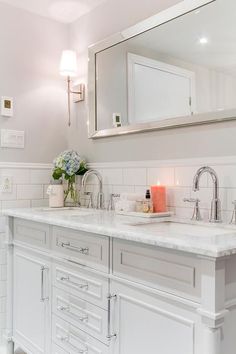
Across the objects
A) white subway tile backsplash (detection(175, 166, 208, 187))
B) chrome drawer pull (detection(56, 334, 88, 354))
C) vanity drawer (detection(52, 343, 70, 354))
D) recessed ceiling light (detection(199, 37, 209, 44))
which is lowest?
vanity drawer (detection(52, 343, 70, 354))

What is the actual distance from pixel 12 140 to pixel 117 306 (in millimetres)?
1488

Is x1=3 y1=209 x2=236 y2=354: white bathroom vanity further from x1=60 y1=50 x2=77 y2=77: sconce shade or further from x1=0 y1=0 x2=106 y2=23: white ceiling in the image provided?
x1=0 y1=0 x2=106 y2=23: white ceiling

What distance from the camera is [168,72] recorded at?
1.97m

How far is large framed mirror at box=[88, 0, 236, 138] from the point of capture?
1702mm

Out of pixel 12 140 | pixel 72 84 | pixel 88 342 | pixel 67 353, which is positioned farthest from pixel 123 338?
pixel 72 84

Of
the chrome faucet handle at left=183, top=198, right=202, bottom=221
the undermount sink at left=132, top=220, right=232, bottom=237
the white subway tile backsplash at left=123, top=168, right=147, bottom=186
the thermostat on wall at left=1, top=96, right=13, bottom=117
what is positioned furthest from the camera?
the thermostat on wall at left=1, top=96, right=13, bottom=117

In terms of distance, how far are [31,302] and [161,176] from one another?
1026 mm

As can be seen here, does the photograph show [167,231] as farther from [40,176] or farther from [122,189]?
[40,176]

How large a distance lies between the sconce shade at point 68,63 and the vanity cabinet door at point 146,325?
5.35 ft

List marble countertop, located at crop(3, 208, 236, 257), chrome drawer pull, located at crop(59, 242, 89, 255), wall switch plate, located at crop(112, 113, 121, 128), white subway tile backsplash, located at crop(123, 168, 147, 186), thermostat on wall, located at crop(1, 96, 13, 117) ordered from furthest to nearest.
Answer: thermostat on wall, located at crop(1, 96, 13, 117), wall switch plate, located at crop(112, 113, 121, 128), white subway tile backsplash, located at crop(123, 168, 147, 186), chrome drawer pull, located at crop(59, 242, 89, 255), marble countertop, located at crop(3, 208, 236, 257)

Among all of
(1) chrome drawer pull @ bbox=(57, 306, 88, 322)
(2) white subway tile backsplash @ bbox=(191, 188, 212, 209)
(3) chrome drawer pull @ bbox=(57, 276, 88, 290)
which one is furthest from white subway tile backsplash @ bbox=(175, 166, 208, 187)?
(1) chrome drawer pull @ bbox=(57, 306, 88, 322)

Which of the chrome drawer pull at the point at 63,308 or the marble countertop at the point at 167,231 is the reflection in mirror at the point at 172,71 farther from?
the chrome drawer pull at the point at 63,308

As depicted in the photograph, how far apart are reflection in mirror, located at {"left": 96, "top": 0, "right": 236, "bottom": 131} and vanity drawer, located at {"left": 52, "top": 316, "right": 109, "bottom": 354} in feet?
3.80

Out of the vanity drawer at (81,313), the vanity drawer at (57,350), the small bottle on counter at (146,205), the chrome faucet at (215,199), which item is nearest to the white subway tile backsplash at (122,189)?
the small bottle on counter at (146,205)
